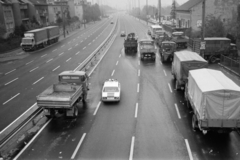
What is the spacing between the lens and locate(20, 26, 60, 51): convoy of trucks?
51.5 meters

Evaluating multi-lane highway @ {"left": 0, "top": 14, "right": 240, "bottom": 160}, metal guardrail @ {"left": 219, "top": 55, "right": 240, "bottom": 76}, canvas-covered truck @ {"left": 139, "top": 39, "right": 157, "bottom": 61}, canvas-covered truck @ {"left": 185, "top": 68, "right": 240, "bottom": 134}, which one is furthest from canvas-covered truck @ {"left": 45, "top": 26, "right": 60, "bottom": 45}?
canvas-covered truck @ {"left": 185, "top": 68, "right": 240, "bottom": 134}

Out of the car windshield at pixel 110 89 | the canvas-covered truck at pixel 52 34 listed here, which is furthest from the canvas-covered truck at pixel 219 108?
the canvas-covered truck at pixel 52 34

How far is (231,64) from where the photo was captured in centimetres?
3119

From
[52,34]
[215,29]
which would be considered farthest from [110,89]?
[52,34]

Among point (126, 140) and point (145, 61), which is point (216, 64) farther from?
point (126, 140)

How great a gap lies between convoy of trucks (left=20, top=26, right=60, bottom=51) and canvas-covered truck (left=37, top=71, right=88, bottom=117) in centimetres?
3320

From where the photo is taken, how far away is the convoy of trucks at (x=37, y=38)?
51500 millimetres

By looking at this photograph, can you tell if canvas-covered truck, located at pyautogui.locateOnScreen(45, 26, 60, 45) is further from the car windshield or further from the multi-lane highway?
the car windshield

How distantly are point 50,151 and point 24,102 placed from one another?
986 centimetres

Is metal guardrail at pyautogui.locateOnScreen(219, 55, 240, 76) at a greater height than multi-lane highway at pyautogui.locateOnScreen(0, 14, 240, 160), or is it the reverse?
metal guardrail at pyautogui.locateOnScreen(219, 55, 240, 76)

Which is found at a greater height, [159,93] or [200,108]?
[200,108]

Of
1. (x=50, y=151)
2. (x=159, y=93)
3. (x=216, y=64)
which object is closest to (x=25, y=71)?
(x=159, y=93)

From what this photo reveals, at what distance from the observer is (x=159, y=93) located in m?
24.5

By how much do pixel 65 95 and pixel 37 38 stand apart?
1480 inches
